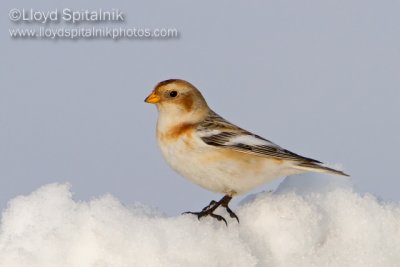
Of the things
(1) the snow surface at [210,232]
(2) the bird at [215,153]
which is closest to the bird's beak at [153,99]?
(2) the bird at [215,153]

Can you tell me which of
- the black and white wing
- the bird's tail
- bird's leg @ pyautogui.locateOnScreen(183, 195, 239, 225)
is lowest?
bird's leg @ pyautogui.locateOnScreen(183, 195, 239, 225)

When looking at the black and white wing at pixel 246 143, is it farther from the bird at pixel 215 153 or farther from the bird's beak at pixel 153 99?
the bird's beak at pixel 153 99

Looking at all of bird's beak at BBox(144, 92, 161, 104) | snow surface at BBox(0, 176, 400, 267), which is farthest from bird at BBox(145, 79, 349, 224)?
snow surface at BBox(0, 176, 400, 267)

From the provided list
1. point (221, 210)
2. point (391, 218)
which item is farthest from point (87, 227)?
point (391, 218)

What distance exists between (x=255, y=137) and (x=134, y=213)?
1.60 meters

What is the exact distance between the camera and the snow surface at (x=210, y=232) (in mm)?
5023

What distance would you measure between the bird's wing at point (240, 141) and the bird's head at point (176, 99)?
7.0 inches

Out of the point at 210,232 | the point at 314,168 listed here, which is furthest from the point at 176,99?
the point at 210,232

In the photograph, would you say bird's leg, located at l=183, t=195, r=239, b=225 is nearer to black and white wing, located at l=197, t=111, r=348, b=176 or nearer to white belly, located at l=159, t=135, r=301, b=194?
white belly, located at l=159, t=135, r=301, b=194

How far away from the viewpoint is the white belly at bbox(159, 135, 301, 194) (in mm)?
6383

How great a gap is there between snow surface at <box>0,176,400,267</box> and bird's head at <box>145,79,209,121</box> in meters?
1.03

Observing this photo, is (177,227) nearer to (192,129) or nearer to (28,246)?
(28,246)

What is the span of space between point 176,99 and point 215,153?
69 cm

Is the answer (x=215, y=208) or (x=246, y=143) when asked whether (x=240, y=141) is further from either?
(x=215, y=208)
